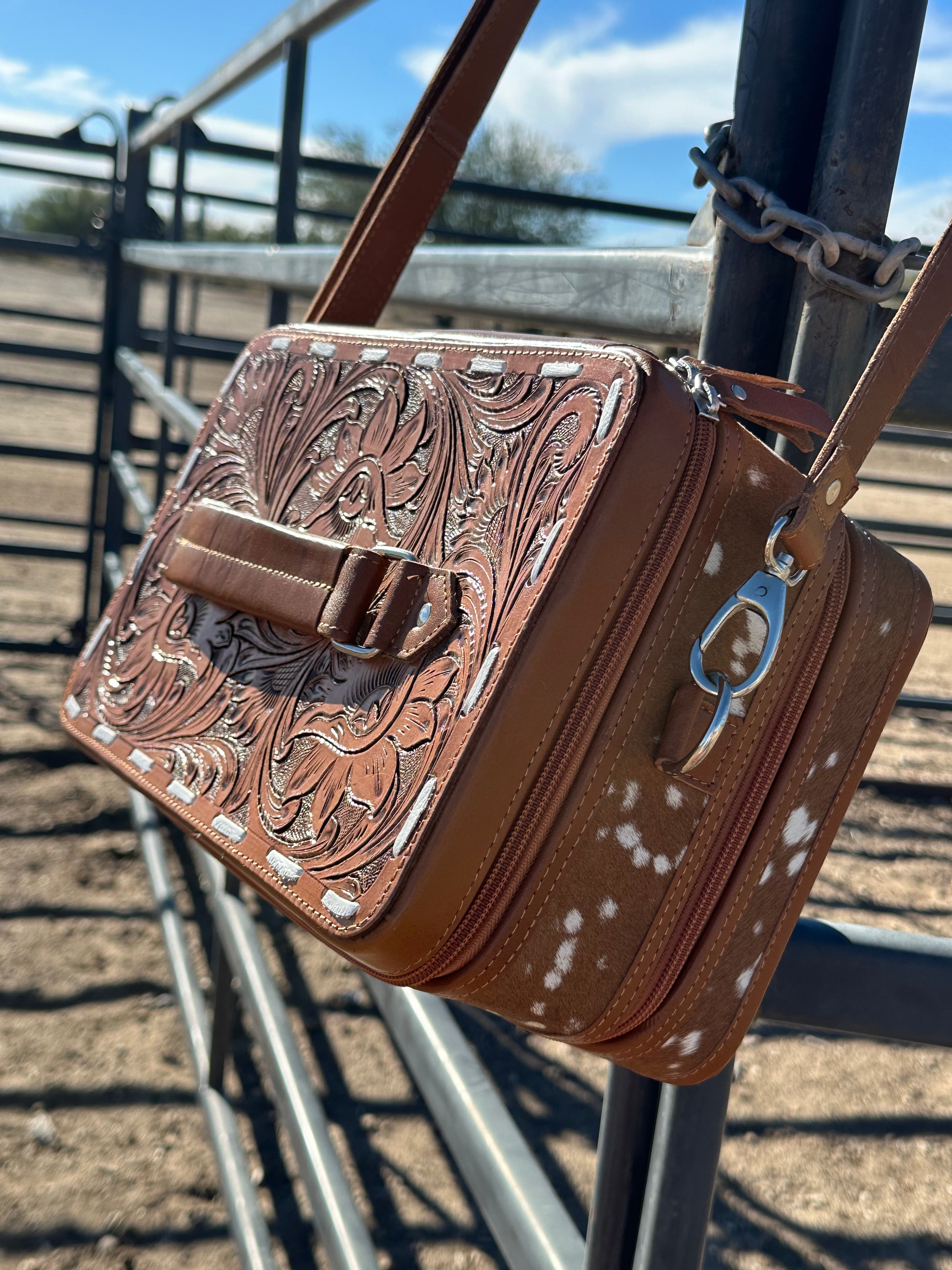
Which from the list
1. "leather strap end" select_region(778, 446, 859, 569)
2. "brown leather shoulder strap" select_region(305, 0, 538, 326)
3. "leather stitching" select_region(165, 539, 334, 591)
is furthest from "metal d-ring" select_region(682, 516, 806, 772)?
"brown leather shoulder strap" select_region(305, 0, 538, 326)

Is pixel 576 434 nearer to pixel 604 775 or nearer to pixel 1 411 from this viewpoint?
pixel 604 775

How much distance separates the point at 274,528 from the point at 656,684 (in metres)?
0.33

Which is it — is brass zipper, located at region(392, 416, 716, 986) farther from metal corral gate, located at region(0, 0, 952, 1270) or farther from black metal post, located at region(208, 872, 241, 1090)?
black metal post, located at region(208, 872, 241, 1090)

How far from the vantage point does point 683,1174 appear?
54 centimetres

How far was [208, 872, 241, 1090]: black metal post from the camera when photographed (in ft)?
5.56

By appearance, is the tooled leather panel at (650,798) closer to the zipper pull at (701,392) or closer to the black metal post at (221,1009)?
the zipper pull at (701,392)

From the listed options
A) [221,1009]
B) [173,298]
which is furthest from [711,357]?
[173,298]

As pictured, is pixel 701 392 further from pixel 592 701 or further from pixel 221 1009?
pixel 221 1009

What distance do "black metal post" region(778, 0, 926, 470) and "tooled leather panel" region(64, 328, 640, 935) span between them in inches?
3.6

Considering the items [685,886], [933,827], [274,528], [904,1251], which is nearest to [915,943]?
[685,886]

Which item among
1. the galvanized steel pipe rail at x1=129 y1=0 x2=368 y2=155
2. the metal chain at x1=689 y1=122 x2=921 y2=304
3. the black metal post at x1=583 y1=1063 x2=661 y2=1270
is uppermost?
the galvanized steel pipe rail at x1=129 y1=0 x2=368 y2=155

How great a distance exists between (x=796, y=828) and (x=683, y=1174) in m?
0.19

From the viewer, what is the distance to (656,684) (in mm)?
527

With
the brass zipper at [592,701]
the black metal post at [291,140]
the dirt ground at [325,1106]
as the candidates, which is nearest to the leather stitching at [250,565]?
the brass zipper at [592,701]
